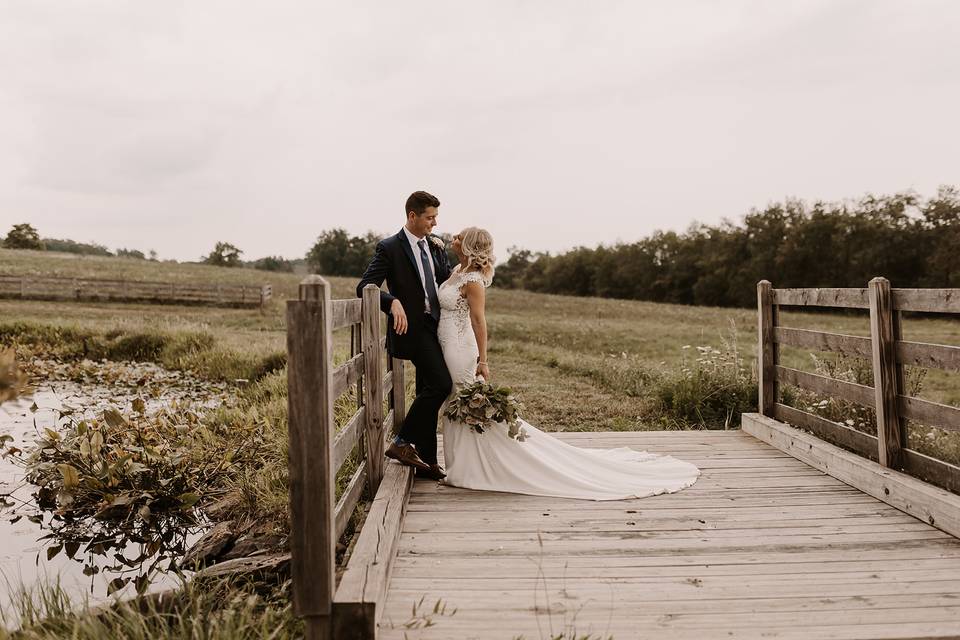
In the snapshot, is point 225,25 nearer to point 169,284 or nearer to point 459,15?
point 459,15

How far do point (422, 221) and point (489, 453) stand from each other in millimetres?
1803

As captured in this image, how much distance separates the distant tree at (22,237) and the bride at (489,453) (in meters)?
81.5

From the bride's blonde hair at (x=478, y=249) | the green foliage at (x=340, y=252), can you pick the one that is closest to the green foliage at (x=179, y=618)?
the bride's blonde hair at (x=478, y=249)

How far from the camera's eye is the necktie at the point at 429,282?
515 centimetres

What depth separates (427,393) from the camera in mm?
5074

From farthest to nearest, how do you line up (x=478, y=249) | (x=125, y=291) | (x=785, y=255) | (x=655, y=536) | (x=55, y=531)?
(x=785, y=255), (x=125, y=291), (x=55, y=531), (x=478, y=249), (x=655, y=536)

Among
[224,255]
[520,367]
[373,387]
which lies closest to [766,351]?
[373,387]

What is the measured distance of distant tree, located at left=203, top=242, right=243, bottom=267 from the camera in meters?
78.2

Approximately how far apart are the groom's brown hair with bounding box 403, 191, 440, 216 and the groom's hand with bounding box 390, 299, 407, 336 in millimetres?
739

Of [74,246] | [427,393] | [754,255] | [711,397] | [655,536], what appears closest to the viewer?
[655,536]

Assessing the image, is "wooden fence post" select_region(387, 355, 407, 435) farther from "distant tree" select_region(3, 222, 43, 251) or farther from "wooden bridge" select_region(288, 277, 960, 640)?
"distant tree" select_region(3, 222, 43, 251)

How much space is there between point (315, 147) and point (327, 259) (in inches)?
2460

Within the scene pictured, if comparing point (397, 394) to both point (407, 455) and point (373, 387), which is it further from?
point (373, 387)

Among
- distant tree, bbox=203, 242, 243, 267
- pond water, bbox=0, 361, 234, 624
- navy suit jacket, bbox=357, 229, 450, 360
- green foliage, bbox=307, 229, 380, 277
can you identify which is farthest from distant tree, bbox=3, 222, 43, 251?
navy suit jacket, bbox=357, 229, 450, 360
